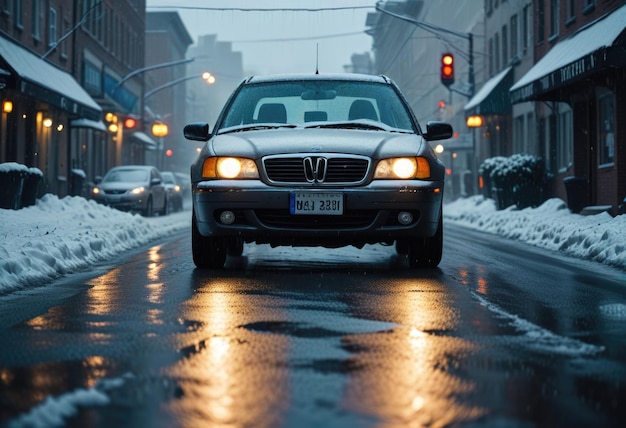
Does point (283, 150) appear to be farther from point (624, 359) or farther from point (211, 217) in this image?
point (624, 359)

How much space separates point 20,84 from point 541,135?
15704 mm

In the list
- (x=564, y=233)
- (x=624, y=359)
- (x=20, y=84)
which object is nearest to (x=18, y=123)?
(x=20, y=84)

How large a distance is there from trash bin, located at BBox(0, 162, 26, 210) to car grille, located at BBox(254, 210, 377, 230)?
12.7m

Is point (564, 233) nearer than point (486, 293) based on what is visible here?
No

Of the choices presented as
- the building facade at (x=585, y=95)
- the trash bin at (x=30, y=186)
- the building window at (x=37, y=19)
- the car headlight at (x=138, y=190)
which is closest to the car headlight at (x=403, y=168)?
the building facade at (x=585, y=95)

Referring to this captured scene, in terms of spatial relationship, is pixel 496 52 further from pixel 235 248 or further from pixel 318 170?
pixel 318 170

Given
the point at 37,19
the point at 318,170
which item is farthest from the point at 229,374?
the point at 37,19

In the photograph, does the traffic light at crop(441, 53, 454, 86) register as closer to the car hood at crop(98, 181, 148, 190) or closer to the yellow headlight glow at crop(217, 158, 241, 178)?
the car hood at crop(98, 181, 148, 190)

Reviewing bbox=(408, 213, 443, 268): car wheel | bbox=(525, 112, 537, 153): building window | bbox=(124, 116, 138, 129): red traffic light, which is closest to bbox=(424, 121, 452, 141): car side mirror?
bbox=(408, 213, 443, 268): car wheel

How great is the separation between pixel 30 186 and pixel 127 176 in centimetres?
1019

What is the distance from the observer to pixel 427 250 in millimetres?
10305

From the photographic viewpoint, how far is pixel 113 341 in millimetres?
5730

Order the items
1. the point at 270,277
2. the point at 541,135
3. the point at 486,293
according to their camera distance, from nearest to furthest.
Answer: the point at 486,293 < the point at 270,277 < the point at 541,135

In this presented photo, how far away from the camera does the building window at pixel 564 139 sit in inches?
1152
